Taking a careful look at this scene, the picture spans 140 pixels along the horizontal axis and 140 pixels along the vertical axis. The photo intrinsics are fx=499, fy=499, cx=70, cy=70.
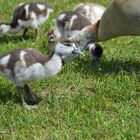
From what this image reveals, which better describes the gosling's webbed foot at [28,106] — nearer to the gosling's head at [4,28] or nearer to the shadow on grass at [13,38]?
the shadow on grass at [13,38]

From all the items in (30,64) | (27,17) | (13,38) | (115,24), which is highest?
(30,64)

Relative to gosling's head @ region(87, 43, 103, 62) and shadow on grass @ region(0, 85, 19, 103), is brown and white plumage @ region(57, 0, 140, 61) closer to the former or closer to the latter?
gosling's head @ region(87, 43, 103, 62)

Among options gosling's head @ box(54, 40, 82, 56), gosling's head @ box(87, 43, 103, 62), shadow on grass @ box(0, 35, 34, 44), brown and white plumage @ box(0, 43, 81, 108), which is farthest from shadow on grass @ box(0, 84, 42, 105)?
shadow on grass @ box(0, 35, 34, 44)

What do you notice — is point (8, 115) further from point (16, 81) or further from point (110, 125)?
point (110, 125)

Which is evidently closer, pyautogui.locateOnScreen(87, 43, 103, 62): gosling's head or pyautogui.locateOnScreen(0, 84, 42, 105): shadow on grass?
pyautogui.locateOnScreen(0, 84, 42, 105): shadow on grass

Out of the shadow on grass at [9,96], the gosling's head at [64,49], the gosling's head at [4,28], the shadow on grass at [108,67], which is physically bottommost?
the gosling's head at [4,28]

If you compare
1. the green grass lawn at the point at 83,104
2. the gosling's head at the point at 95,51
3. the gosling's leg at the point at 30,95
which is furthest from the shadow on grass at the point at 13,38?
the gosling's leg at the point at 30,95

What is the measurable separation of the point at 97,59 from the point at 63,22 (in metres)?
0.87

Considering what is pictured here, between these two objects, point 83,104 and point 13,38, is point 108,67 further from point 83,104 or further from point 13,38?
point 13,38

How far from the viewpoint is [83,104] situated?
488 cm

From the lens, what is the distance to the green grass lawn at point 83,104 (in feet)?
14.3

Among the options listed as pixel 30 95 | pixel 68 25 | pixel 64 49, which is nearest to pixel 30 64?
pixel 64 49

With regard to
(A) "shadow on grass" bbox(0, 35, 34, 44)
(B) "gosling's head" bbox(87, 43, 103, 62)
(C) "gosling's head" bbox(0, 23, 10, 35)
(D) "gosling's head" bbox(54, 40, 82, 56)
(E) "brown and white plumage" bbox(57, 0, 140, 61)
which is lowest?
(A) "shadow on grass" bbox(0, 35, 34, 44)

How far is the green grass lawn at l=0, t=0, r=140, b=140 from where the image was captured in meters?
4.36
